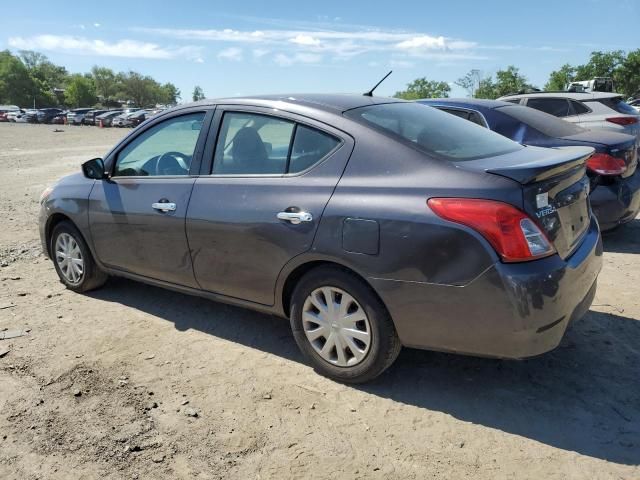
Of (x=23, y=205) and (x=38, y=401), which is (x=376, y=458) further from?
(x=23, y=205)

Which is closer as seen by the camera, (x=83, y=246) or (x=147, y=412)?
(x=147, y=412)

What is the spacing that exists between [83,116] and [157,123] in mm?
59106

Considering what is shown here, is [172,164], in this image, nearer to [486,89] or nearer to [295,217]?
[295,217]

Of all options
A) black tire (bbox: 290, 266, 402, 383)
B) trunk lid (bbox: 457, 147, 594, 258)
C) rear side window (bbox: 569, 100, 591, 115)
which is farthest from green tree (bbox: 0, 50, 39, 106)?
trunk lid (bbox: 457, 147, 594, 258)

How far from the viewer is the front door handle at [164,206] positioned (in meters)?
3.82

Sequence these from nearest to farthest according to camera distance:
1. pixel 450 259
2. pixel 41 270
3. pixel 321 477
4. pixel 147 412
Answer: pixel 321 477 < pixel 450 259 < pixel 147 412 < pixel 41 270

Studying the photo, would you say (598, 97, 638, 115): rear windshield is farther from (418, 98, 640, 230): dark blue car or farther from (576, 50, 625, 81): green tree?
(576, 50, 625, 81): green tree

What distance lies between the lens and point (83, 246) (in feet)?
15.5

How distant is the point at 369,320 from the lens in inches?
118

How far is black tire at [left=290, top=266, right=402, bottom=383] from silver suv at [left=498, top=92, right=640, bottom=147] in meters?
6.80

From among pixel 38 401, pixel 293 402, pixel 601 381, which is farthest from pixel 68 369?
pixel 601 381

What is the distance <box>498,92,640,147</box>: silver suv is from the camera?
816 centimetres

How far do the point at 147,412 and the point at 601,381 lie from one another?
2660 millimetres

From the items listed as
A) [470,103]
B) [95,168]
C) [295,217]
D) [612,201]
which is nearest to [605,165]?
[612,201]
